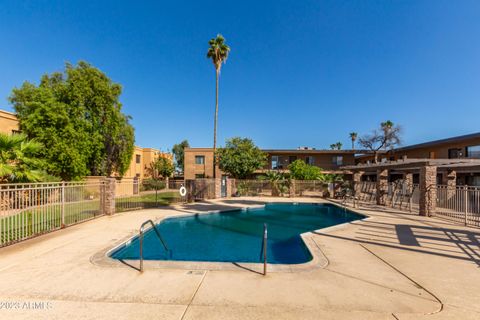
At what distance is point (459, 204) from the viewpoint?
12195 millimetres

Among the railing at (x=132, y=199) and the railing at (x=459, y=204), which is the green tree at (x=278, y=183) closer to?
the railing at (x=132, y=199)

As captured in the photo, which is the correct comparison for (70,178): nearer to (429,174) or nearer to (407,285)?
(407,285)

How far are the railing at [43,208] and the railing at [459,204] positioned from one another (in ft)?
57.5

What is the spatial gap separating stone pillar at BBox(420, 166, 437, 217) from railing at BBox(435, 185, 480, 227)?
0.47 metres

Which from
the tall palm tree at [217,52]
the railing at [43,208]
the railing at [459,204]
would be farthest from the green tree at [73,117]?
the railing at [459,204]

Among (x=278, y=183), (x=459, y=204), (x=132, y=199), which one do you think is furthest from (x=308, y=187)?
(x=132, y=199)

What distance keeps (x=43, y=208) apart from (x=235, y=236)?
7365mm

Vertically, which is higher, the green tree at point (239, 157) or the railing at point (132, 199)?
the green tree at point (239, 157)

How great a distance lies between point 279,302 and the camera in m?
3.79

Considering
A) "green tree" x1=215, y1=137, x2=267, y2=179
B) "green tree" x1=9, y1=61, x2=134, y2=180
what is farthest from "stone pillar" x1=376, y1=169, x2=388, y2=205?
"green tree" x1=9, y1=61, x2=134, y2=180

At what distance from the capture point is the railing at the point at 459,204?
34.0 feet

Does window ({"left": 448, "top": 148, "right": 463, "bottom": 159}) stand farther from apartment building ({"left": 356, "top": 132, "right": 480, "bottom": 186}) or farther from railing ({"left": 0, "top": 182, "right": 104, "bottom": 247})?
railing ({"left": 0, "top": 182, "right": 104, "bottom": 247})

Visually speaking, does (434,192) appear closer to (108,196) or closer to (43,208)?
(108,196)

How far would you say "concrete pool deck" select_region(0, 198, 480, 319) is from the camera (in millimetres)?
3529
